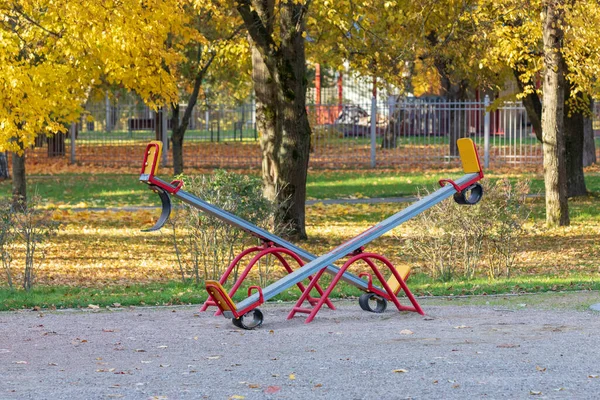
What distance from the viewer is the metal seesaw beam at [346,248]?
8.30 metres

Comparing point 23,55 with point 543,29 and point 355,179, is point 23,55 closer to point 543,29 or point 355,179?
point 543,29

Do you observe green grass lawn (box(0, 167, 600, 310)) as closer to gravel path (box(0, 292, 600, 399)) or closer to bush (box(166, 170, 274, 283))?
bush (box(166, 170, 274, 283))

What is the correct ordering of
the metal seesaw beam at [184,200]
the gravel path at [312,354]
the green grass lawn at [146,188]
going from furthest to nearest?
the green grass lawn at [146,188]
the metal seesaw beam at [184,200]
the gravel path at [312,354]

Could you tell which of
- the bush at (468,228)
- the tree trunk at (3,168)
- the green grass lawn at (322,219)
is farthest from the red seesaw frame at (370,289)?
the tree trunk at (3,168)

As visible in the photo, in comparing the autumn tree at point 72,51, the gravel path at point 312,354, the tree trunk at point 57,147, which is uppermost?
the autumn tree at point 72,51

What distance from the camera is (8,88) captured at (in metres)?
13.9

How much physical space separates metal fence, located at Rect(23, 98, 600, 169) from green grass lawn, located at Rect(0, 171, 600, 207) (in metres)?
3.08

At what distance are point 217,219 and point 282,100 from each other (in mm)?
4701

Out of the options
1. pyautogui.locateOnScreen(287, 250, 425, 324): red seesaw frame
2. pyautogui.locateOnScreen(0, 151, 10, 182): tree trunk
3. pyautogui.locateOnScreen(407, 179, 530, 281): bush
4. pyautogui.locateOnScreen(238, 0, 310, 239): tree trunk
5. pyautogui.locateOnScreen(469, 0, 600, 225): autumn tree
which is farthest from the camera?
pyautogui.locateOnScreen(0, 151, 10, 182): tree trunk

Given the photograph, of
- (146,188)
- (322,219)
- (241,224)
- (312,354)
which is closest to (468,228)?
(241,224)

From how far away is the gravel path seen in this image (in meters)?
6.23

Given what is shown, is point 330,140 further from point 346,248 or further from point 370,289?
point 346,248

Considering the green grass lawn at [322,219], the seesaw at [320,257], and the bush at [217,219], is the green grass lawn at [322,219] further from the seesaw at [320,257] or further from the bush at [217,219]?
the seesaw at [320,257]

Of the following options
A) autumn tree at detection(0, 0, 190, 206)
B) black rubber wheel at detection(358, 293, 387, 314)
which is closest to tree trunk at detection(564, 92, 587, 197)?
autumn tree at detection(0, 0, 190, 206)
